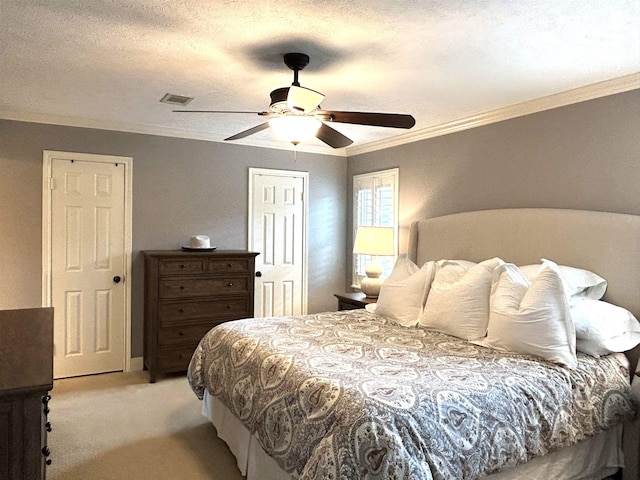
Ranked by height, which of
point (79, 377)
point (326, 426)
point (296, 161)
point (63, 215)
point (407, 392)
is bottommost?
point (79, 377)

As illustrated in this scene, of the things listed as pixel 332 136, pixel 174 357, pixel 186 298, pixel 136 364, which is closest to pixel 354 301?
pixel 186 298

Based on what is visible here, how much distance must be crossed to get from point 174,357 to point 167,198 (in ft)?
5.21

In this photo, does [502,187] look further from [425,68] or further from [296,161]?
[296,161]

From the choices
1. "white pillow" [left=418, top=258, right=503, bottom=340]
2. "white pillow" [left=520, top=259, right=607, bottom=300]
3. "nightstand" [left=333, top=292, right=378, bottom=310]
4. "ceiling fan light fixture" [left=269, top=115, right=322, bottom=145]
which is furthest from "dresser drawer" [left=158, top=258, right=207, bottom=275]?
"white pillow" [left=520, top=259, right=607, bottom=300]

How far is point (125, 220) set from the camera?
4.43m

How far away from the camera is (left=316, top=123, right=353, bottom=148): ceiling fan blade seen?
9.18ft

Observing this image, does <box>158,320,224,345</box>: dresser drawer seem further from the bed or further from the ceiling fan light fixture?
the ceiling fan light fixture

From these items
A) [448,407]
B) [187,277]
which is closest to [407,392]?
[448,407]

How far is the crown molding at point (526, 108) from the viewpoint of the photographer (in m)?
2.95

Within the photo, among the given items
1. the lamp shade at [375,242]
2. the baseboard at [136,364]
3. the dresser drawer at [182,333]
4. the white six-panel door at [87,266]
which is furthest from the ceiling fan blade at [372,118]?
the baseboard at [136,364]

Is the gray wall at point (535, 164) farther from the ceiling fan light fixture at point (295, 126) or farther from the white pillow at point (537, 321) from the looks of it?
the ceiling fan light fixture at point (295, 126)

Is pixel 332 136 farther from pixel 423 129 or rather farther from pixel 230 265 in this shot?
pixel 230 265

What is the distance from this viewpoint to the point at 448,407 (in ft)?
6.04

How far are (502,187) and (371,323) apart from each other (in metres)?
1.61
